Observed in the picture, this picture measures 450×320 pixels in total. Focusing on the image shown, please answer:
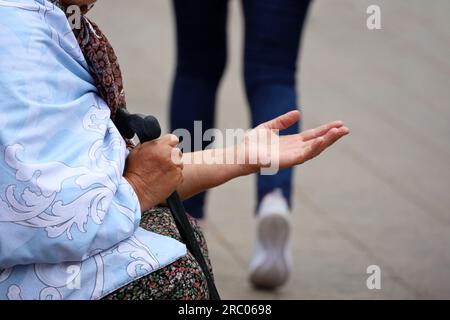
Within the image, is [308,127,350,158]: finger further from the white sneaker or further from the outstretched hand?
the white sneaker

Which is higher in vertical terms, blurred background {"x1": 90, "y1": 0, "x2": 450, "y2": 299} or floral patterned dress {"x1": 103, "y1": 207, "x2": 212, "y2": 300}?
floral patterned dress {"x1": 103, "y1": 207, "x2": 212, "y2": 300}

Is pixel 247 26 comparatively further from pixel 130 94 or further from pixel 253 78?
pixel 130 94

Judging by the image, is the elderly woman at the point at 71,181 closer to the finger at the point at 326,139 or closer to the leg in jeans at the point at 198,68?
the finger at the point at 326,139

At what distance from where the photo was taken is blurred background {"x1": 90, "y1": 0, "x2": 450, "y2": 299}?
4043 mm

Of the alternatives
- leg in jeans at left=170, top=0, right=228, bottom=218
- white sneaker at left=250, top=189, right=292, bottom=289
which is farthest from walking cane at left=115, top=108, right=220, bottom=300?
leg in jeans at left=170, top=0, right=228, bottom=218

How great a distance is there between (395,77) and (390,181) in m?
1.34

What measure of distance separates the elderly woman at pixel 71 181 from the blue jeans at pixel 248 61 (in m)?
1.35

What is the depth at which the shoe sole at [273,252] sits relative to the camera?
3.69 meters

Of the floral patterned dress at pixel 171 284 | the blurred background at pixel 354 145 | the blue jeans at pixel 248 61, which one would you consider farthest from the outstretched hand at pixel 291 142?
the blurred background at pixel 354 145

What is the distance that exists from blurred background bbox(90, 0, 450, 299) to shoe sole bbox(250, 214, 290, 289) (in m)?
0.08

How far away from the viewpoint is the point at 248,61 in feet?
12.5

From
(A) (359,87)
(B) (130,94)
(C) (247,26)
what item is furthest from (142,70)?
(C) (247,26)

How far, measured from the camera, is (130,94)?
556 cm

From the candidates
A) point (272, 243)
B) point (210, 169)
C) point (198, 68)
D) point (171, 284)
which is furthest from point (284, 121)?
point (198, 68)
